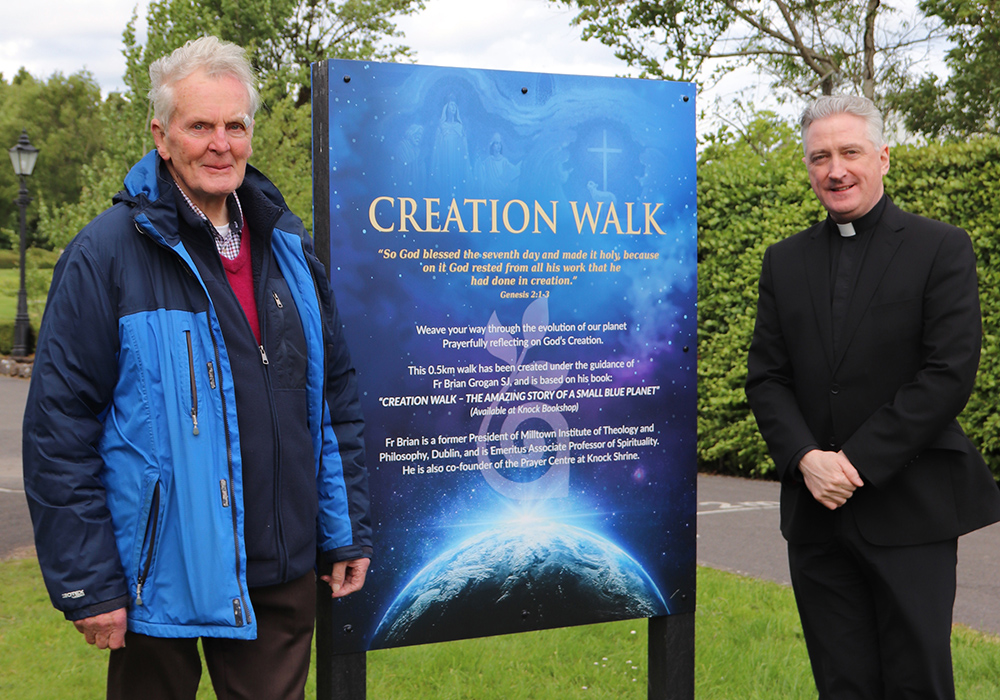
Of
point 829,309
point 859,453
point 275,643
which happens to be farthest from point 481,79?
point 275,643

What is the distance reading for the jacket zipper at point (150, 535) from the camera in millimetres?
2119

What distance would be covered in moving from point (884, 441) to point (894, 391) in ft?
0.60

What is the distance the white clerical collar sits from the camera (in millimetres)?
2930

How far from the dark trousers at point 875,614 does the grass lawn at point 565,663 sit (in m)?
1.05

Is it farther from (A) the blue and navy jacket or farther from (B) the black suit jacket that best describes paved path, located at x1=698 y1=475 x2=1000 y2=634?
(A) the blue and navy jacket

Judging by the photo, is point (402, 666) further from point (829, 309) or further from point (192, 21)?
point (192, 21)

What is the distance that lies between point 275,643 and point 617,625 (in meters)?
2.80

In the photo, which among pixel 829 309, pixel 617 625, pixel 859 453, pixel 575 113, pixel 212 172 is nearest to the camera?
pixel 212 172

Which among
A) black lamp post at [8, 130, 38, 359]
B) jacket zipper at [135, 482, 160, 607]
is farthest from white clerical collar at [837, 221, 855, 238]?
black lamp post at [8, 130, 38, 359]

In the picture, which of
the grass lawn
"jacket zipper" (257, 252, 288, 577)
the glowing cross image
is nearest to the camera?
"jacket zipper" (257, 252, 288, 577)

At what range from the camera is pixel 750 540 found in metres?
6.46

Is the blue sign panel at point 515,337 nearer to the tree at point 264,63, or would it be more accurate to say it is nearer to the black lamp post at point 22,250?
the tree at point 264,63

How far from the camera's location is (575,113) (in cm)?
321

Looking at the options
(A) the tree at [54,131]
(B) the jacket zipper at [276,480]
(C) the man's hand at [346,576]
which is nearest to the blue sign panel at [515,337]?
(C) the man's hand at [346,576]
